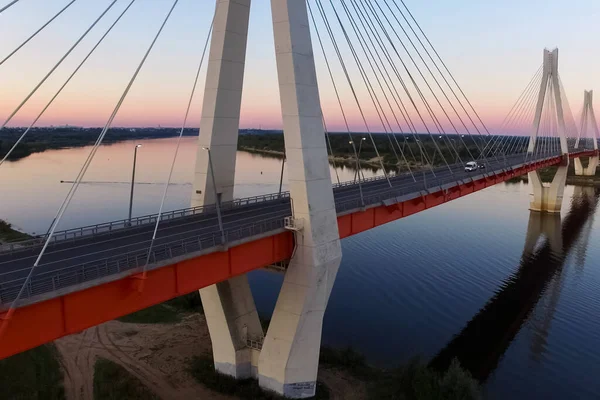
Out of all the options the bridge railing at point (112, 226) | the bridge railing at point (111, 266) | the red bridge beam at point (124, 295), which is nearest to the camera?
the red bridge beam at point (124, 295)

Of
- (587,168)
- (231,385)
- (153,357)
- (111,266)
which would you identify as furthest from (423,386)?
(587,168)

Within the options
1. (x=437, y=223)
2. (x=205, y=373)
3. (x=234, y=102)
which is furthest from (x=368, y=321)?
(x=437, y=223)

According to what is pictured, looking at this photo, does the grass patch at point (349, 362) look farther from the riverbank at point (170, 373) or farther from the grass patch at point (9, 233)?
the grass patch at point (9, 233)

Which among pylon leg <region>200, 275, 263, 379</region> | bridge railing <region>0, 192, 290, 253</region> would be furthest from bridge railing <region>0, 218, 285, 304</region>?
pylon leg <region>200, 275, 263, 379</region>

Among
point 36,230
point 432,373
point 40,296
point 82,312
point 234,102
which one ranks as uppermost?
point 234,102

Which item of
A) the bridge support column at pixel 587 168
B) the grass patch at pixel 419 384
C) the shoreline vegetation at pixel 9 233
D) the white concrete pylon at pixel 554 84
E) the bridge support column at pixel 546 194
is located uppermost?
the white concrete pylon at pixel 554 84

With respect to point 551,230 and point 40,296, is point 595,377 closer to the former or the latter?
point 40,296

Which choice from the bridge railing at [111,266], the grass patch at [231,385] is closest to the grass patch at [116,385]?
the grass patch at [231,385]
